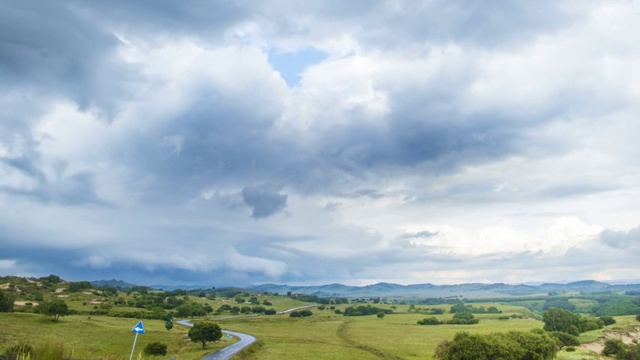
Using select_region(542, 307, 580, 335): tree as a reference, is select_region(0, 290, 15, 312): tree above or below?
above

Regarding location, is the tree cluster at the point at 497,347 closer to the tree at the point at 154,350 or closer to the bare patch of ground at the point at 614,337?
the bare patch of ground at the point at 614,337

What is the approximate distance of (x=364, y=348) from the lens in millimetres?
112750

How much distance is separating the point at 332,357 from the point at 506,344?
38.3m

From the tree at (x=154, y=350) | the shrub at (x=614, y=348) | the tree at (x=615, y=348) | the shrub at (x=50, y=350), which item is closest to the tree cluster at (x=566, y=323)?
the shrub at (x=614, y=348)

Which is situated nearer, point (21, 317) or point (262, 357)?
point (262, 357)

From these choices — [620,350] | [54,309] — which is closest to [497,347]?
[620,350]

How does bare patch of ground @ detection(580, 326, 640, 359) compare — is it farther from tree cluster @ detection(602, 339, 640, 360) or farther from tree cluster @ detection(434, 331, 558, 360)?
tree cluster @ detection(434, 331, 558, 360)

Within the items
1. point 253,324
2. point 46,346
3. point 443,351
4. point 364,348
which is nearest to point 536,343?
point 443,351

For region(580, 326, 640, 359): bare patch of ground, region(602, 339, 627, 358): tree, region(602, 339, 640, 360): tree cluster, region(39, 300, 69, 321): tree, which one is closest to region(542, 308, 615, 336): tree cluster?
region(580, 326, 640, 359): bare patch of ground

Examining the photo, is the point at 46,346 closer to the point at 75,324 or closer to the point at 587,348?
the point at 75,324

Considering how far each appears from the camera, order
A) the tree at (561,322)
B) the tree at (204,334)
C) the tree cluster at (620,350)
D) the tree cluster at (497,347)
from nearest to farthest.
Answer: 1. the tree cluster at (497,347)
2. the tree at (204,334)
3. the tree cluster at (620,350)
4. the tree at (561,322)

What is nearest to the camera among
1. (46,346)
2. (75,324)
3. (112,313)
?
(46,346)

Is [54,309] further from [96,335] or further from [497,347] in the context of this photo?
[497,347]

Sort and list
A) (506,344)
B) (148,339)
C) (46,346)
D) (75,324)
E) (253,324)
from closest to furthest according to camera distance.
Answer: (46,346), (506,344), (148,339), (75,324), (253,324)
